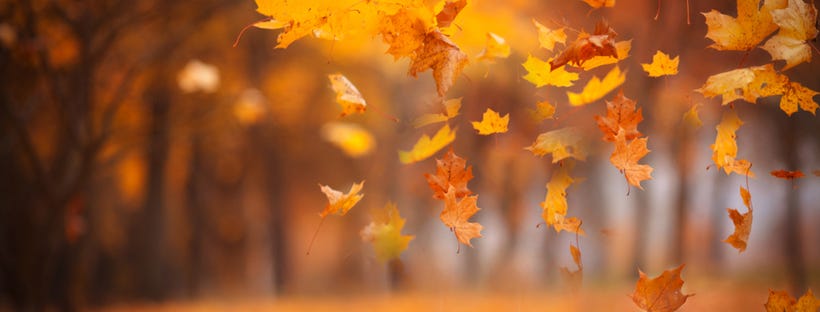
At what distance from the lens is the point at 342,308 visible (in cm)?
1464

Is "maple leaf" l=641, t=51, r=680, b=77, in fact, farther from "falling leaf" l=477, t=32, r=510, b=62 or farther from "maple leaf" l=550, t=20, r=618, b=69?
"falling leaf" l=477, t=32, r=510, b=62

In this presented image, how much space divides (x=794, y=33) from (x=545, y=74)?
0.78 metres

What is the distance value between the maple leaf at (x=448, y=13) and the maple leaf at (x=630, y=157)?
67 cm

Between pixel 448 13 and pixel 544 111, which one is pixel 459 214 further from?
pixel 448 13

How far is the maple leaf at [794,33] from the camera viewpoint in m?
2.51


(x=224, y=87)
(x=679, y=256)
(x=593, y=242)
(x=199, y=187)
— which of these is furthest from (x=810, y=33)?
(x=593, y=242)

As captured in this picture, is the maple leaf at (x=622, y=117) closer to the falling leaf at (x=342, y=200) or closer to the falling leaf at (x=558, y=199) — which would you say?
the falling leaf at (x=558, y=199)

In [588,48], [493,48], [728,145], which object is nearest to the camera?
[588,48]

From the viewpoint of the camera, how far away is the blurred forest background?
9180mm

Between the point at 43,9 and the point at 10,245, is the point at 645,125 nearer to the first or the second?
the point at 43,9

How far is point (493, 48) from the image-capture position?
293cm

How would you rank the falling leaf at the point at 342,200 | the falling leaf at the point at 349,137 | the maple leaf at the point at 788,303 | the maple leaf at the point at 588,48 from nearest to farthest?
the maple leaf at the point at 588,48 < the falling leaf at the point at 342,200 < the maple leaf at the point at 788,303 < the falling leaf at the point at 349,137

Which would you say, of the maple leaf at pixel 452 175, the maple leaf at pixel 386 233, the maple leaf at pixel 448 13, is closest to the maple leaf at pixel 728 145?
the maple leaf at pixel 452 175

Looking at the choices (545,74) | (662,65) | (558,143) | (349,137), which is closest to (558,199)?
(558,143)
